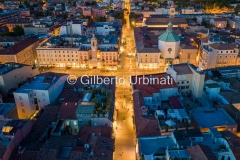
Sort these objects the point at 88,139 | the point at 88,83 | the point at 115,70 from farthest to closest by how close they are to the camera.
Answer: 1. the point at 115,70
2. the point at 88,83
3. the point at 88,139

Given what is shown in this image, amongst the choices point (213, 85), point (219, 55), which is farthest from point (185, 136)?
point (219, 55)

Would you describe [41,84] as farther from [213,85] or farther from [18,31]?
[18,31]

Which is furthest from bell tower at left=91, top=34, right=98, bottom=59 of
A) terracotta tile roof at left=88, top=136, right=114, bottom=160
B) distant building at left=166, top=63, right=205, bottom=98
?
terracotta tile roof at left=88, top=136, right=114, bottom=160

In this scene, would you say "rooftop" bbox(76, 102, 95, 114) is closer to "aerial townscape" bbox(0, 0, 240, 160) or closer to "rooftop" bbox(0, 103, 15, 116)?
"aerial townscape" bbox(0, 0, 240, 160)

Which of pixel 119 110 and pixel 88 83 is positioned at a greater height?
pixel 88 83

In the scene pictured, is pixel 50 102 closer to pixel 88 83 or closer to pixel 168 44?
pixel 88 83

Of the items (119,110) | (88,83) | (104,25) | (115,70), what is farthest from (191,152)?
(104,25)
